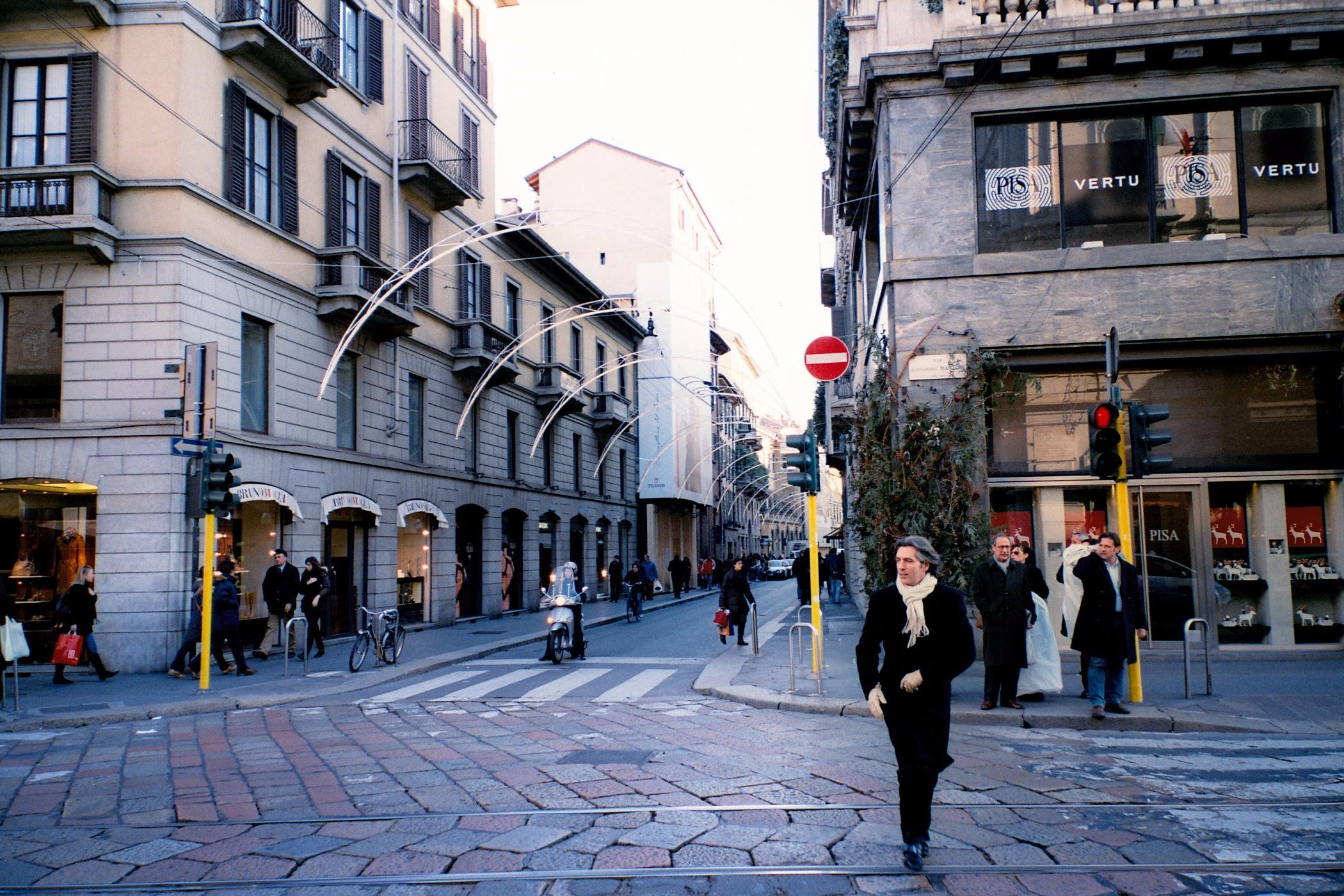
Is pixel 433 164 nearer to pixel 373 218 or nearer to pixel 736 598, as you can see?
pixel 373 218

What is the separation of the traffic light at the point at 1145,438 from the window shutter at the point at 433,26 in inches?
805

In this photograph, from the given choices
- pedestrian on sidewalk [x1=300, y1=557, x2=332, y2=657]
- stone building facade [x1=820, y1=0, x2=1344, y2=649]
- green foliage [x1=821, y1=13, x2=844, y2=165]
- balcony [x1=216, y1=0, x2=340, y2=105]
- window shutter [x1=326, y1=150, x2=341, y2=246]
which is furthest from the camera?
window shutter [x1=326, y1=150, x2=341, y2=246]

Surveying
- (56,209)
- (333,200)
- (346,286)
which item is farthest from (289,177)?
(56,209)


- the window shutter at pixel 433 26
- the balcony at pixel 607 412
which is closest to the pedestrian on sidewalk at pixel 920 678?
the window shutter at pixel 433 26

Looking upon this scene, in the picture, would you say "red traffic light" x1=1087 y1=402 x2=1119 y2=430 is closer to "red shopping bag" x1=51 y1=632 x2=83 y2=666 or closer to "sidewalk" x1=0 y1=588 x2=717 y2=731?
"sidewalk" x1=0 y1=588 x2=717 y2=731

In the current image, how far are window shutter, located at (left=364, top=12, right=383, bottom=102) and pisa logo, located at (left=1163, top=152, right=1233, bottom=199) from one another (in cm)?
1604

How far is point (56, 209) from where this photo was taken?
15227 mm

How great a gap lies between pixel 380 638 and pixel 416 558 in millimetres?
8963

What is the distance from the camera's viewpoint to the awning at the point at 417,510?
74.5ft

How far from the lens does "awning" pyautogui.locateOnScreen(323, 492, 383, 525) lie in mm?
19531

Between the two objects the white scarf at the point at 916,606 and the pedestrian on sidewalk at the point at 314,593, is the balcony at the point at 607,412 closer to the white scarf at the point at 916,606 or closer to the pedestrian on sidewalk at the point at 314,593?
the pedestrian on sidewalk at the point at 314,593

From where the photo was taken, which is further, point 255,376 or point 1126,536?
point 255,376

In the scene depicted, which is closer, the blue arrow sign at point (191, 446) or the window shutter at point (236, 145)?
the blue arrow sign at point (191, 446)

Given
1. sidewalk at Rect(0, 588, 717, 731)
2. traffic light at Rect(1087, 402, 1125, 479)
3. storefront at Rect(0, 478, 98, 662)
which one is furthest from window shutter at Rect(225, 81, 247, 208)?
traffic light at Rect(1087, 402, 1125, 479)
